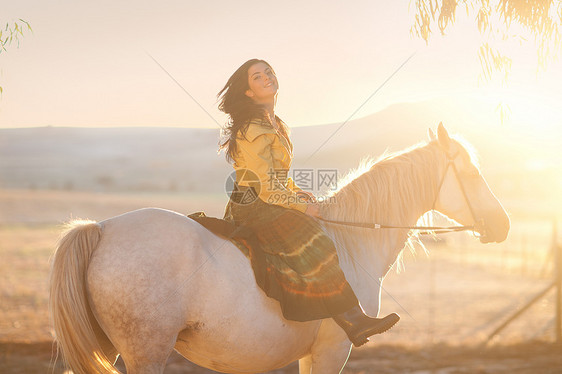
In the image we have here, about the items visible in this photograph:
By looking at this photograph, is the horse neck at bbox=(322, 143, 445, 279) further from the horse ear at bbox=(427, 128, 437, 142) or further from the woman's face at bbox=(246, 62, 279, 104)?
the woman's face at bbox=(246, 62, 279, 104)

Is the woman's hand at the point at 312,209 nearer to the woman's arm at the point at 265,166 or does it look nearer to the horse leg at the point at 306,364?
the woman's arm at the point at 265,166

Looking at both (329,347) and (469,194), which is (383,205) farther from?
(329,347)

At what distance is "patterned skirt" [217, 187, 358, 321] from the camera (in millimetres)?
3520

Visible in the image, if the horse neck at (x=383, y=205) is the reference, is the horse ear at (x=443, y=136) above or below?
above

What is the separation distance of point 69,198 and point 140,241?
47294 millimetres

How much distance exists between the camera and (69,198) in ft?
152

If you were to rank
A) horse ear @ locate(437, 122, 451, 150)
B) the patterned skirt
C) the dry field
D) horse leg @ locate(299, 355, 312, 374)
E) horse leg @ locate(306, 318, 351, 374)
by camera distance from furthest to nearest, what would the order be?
the dry field
horse ear @ locate(437, 122, 451, 150)
horse leg @ locate(299, 355, 312, 374)
horse leg @ locate(306, 318, 351, 374)
the patterned skirt

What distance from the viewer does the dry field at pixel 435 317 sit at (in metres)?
7.15

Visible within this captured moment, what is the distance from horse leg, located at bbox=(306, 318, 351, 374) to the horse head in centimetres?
149

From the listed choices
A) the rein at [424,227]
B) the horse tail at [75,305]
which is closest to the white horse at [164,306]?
the horse tail at [75,305]

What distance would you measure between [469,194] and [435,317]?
10068 mm

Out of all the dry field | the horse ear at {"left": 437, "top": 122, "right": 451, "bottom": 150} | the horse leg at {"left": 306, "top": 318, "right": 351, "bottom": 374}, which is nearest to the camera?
the horse leg at {"left": 306, "top": 318, "right": 351, "bottom": 374}

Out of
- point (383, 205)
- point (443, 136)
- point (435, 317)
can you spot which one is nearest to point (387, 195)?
point (383, 205)

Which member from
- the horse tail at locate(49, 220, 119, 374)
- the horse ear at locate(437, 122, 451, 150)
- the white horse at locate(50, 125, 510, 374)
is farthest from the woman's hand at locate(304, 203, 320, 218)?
the horse tail at locate(49, 220, 119, 374)
